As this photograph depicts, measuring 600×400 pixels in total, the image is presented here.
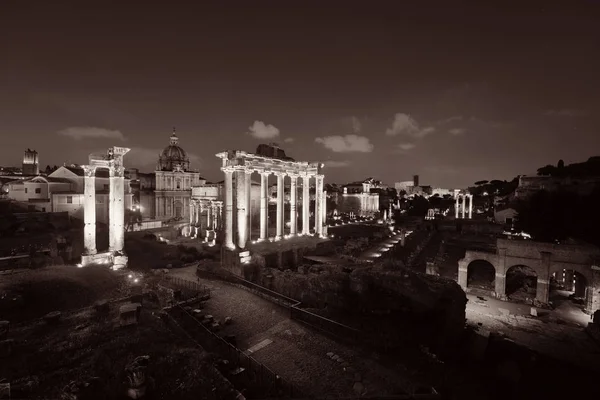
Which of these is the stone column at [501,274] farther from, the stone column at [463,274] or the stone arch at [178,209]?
the stone arch at [178,209]

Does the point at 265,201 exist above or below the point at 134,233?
above

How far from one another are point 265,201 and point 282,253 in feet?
17.5

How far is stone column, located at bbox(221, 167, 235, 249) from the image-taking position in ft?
80.7

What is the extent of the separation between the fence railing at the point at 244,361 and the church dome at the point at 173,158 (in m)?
52.2

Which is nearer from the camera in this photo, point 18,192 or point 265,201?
point 265,201

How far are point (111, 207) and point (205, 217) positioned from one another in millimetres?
22922

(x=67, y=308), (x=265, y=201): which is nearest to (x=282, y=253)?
(x=265, y=201)

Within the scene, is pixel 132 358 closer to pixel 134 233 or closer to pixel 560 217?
pixel 134 233

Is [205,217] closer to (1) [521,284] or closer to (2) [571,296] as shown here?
(1) [521,284]

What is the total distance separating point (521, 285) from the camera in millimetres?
30594

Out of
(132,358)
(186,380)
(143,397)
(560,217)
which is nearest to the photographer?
(143,397)

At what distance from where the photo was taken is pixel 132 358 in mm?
10250

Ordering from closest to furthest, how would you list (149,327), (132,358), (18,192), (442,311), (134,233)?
(132,358)
(149,327)
(442,311)
(134,233)
(18,192)

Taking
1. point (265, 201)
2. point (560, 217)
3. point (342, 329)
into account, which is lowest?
point (342, 329)
